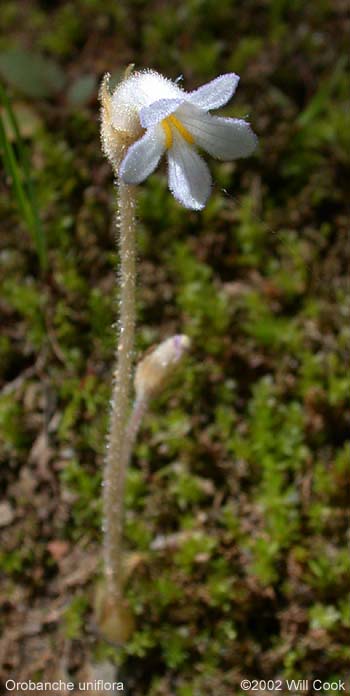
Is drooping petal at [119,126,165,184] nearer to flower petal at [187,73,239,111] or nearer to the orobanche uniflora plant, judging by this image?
the orobanche uniflora plant

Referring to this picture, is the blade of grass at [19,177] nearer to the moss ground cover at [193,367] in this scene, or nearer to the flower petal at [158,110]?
the moss ground cover at [193,367]

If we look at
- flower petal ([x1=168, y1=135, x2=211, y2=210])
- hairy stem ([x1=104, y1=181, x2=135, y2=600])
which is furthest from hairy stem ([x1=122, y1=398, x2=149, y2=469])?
flower petal ([x1=168, y1=135, x2=211, y2=210])

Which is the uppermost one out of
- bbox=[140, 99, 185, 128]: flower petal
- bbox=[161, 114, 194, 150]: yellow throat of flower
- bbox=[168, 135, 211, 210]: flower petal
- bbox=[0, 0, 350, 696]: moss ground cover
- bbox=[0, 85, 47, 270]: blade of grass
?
bbox=[140, 99, 185, 128]: flower petal

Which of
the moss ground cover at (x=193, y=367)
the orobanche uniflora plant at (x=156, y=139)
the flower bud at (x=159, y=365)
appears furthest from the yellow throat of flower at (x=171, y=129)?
the moss ground cover at (x=193, y=367)

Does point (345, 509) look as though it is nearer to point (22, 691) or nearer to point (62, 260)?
point (22, 691)

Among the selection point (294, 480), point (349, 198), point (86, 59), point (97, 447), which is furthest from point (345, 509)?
point (86, 59)

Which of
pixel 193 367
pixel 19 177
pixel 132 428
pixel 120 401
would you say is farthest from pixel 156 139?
pixel 193 367
